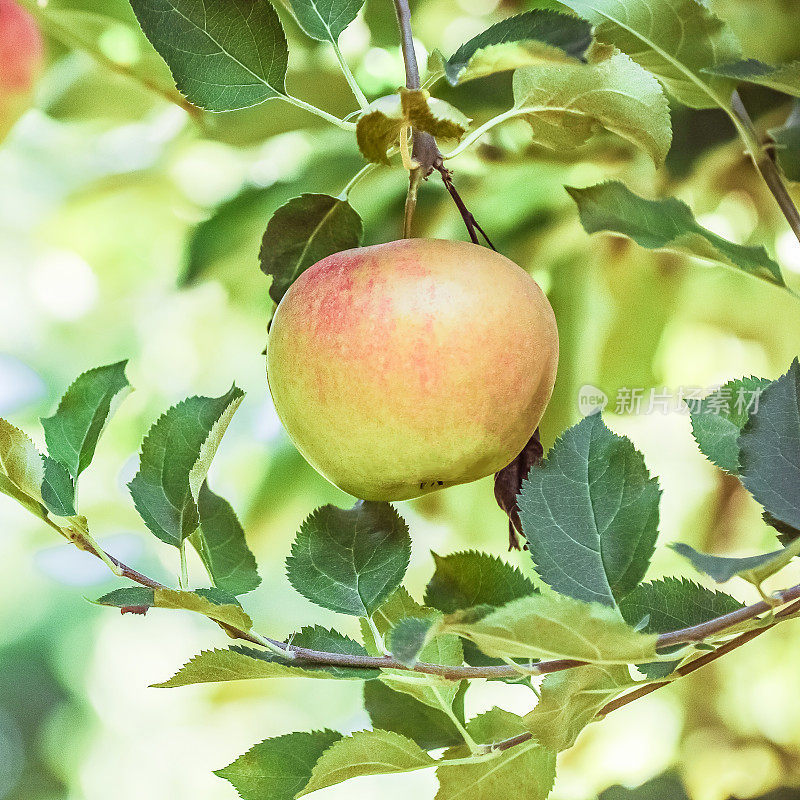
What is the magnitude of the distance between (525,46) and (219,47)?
0.12 metres

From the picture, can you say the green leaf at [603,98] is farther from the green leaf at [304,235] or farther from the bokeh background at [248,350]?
the bokeh background at [248,350]

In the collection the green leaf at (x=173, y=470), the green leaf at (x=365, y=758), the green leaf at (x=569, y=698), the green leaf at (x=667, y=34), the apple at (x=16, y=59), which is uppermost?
the green leaf at (x=667, y=34)

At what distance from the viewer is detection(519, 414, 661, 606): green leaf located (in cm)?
22

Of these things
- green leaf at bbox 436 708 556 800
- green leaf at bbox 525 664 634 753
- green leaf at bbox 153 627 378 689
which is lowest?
green leaf at bbox 436 708 556 800

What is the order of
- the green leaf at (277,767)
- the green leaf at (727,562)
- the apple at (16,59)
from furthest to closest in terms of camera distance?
the apple at (16,59)
the green leaf at (277,767)
the green leaf at (727,562)

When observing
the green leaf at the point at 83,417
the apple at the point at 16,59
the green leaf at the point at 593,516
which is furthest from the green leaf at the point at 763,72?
the apple at the point at 16,59

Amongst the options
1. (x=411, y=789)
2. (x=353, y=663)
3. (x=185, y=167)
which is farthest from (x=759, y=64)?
(x=411, y=789)

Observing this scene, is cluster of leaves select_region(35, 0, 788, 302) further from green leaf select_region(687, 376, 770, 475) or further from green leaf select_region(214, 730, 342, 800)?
green leaf select_region(214, 730, 342, 800)

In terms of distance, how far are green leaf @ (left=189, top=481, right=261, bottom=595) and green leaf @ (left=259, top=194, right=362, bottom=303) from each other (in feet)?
0.29

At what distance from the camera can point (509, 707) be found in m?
0.49

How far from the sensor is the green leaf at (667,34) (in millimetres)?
240

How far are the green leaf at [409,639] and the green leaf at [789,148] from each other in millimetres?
264

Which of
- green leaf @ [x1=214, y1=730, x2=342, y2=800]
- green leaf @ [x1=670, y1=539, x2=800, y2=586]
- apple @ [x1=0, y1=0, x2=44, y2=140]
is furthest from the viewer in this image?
apple @ [x1=0, y1=0, x2=44, y2=140]

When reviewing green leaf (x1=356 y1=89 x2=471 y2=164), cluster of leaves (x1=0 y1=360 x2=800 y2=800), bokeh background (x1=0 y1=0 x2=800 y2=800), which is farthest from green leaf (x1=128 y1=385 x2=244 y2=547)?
bokeh background (x1=0 y1=0 x2=800 y2=800)
